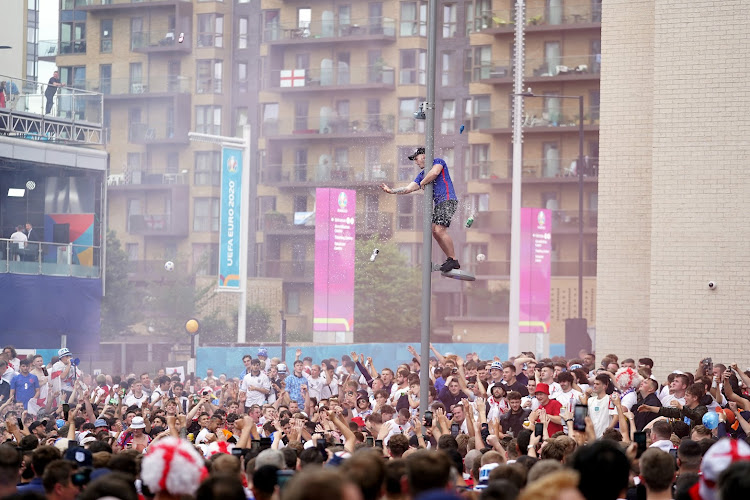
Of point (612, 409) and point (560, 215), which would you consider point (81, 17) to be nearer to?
point (560, 215)

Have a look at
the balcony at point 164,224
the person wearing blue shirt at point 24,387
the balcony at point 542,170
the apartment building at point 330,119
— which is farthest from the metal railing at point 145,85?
the person wearing blue shirt at point 24,387

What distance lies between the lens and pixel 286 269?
73188 millimetres

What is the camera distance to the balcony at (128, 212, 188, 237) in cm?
7531

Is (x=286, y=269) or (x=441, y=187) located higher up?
(x=441, y=187)

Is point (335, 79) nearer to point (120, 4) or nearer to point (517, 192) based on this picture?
point (120, 4)

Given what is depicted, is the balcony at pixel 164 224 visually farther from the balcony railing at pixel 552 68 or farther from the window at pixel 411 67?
the balcony railing at pixel 552 68

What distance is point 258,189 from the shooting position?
2923 inches

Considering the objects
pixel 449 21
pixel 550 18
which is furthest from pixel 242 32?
pixel 550 18

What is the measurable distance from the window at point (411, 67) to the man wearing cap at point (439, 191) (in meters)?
57.3

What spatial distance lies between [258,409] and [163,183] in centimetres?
5956

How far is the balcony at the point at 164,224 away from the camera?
75.3 meters

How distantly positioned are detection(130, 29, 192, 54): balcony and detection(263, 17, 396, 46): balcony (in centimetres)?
517

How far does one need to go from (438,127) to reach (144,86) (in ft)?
61.7

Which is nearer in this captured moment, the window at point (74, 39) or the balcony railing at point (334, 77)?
the balcony railing at point (334, 77)
